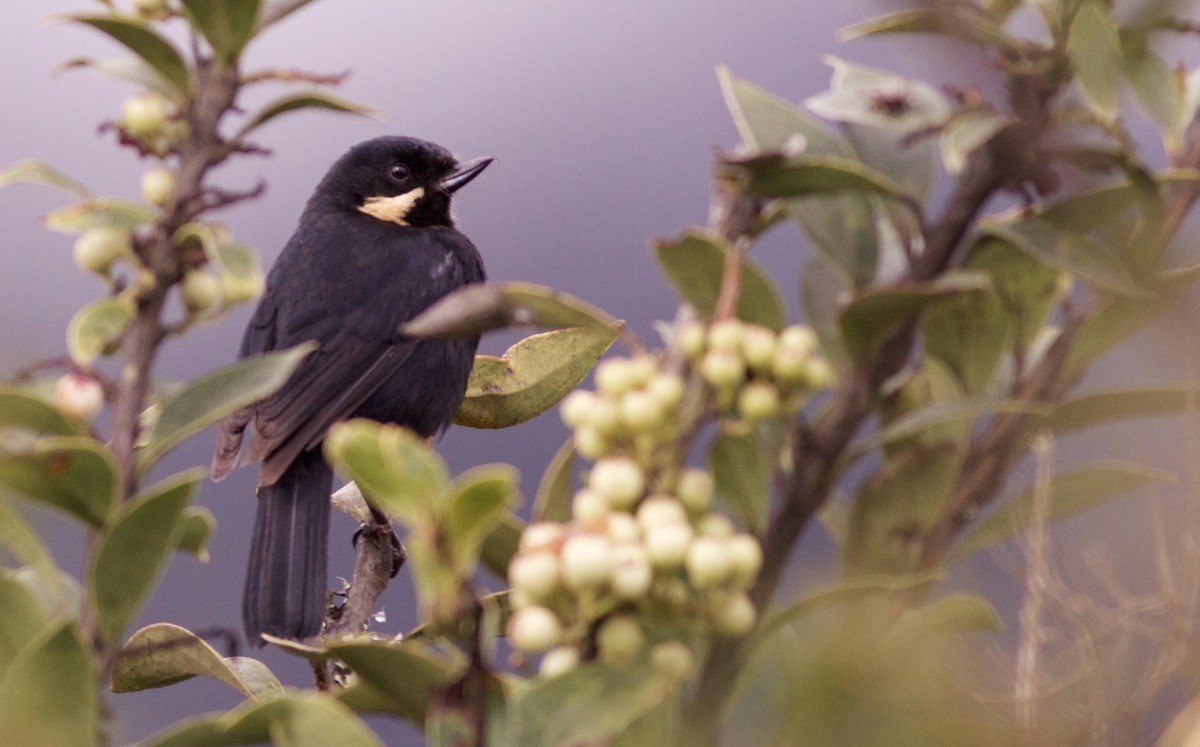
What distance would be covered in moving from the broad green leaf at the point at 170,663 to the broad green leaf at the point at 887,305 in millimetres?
667

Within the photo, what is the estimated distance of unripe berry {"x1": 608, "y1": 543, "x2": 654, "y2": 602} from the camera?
71cm

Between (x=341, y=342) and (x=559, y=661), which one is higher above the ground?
(x=559, y=661)

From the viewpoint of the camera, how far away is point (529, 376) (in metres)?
1.73

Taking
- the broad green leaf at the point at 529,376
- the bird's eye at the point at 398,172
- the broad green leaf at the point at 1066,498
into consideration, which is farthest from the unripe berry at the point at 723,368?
the bird's eye at the point at 398,172

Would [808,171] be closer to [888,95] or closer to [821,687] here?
[888,95]

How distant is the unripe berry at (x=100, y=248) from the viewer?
1.03m

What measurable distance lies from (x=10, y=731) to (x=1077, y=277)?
0.72m

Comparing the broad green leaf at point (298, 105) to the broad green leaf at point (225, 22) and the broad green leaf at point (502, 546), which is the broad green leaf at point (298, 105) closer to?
the broad green leaf at point (225, 22)

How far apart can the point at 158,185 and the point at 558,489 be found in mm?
386

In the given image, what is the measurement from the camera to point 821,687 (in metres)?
0.59

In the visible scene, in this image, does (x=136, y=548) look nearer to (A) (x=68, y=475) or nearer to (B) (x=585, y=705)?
(A) (x=68, y=475)

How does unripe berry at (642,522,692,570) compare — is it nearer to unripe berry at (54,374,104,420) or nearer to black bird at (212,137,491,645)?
unripe berry at (54,374,104,420)

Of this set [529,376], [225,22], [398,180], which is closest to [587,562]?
A: [225,22]

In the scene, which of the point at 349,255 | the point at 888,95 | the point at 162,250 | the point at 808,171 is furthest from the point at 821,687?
the point at 349,255
